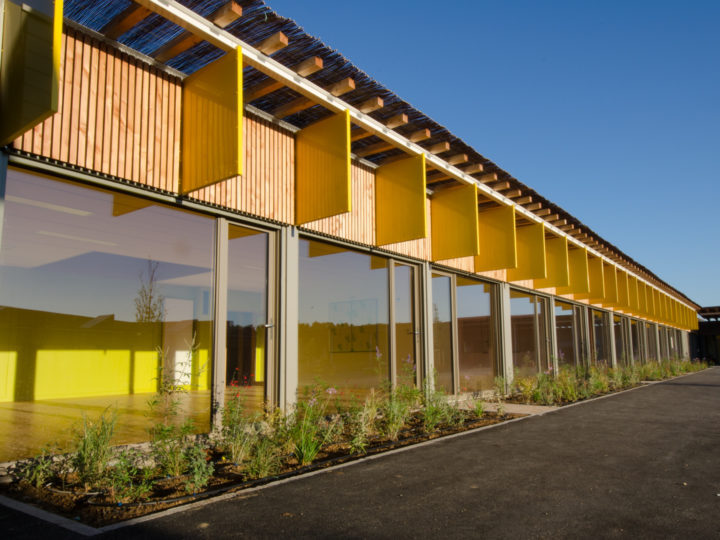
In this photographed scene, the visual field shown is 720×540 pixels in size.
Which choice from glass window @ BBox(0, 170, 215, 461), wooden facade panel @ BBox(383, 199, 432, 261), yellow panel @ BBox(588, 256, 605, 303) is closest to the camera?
glass window @ BBox(0, 170, 215, 461)

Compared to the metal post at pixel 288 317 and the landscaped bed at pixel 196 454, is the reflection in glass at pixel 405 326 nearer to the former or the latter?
the landscaped bed at pixel 196 454

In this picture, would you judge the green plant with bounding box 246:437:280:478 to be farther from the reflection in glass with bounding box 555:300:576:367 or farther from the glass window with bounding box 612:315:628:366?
the glass window with bounding box 612:315:628:366

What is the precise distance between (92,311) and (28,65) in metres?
2.20

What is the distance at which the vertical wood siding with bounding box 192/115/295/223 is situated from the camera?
6172 mm

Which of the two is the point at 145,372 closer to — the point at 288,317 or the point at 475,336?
the point at 288,317

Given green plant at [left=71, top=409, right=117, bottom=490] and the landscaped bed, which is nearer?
the landscaped bed

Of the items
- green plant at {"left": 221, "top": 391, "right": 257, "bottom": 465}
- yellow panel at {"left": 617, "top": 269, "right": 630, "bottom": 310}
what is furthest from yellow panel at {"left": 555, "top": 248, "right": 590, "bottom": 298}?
green plant at {"left": 221, "top": 391, "right": 257, "bottom": 465}

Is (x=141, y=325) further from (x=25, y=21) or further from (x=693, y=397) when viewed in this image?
(x=693, y=397)

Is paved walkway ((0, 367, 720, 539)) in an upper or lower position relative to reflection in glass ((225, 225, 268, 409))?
lower

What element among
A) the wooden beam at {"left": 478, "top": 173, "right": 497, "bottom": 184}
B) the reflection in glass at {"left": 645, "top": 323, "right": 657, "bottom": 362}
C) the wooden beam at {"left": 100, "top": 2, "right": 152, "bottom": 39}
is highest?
the wooden beam at {"left": 478, "top": 173, "right": 497, "bottom": 184}

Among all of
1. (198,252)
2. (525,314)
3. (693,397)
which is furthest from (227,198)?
(693,397)

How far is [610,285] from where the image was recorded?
19.2 m

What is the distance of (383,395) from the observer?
26.2 ft

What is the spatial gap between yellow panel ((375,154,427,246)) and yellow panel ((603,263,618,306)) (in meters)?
12.9
